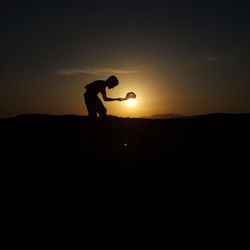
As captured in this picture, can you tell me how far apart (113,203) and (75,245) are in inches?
55.4

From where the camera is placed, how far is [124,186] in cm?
693

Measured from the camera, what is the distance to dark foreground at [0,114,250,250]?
198 inches

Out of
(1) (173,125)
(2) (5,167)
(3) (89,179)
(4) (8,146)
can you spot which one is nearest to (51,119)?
(4) (8,146)

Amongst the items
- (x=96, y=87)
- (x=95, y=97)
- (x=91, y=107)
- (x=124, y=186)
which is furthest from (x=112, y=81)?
(x=124, y=186)

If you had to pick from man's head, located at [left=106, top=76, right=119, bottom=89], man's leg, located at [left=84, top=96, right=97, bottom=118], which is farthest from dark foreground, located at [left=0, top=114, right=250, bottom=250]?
man's head, located at [left=106, top=76, right=119, bottom=89]

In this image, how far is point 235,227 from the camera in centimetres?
523

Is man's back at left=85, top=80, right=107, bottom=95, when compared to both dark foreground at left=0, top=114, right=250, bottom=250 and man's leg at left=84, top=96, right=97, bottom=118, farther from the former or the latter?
dark foreground at left=0, top=114, right=250, bottom=250

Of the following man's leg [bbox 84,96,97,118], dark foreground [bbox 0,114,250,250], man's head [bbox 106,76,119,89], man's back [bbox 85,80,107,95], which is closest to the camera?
dark foreground [bbox 0,114,250,250]

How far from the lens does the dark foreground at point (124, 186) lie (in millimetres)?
5031

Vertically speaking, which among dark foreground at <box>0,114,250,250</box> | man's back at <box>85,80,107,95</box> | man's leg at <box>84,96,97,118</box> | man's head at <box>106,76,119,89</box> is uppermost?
man's back at <box>85,80,107,95</box>

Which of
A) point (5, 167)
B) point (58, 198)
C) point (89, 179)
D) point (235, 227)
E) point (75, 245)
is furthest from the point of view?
point (5, 167)

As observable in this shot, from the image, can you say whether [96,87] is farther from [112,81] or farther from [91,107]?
[112,81]

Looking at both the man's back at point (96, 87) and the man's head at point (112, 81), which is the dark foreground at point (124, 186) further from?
the man's head at point (112, 81)

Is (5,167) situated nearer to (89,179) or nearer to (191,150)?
(89,179)
